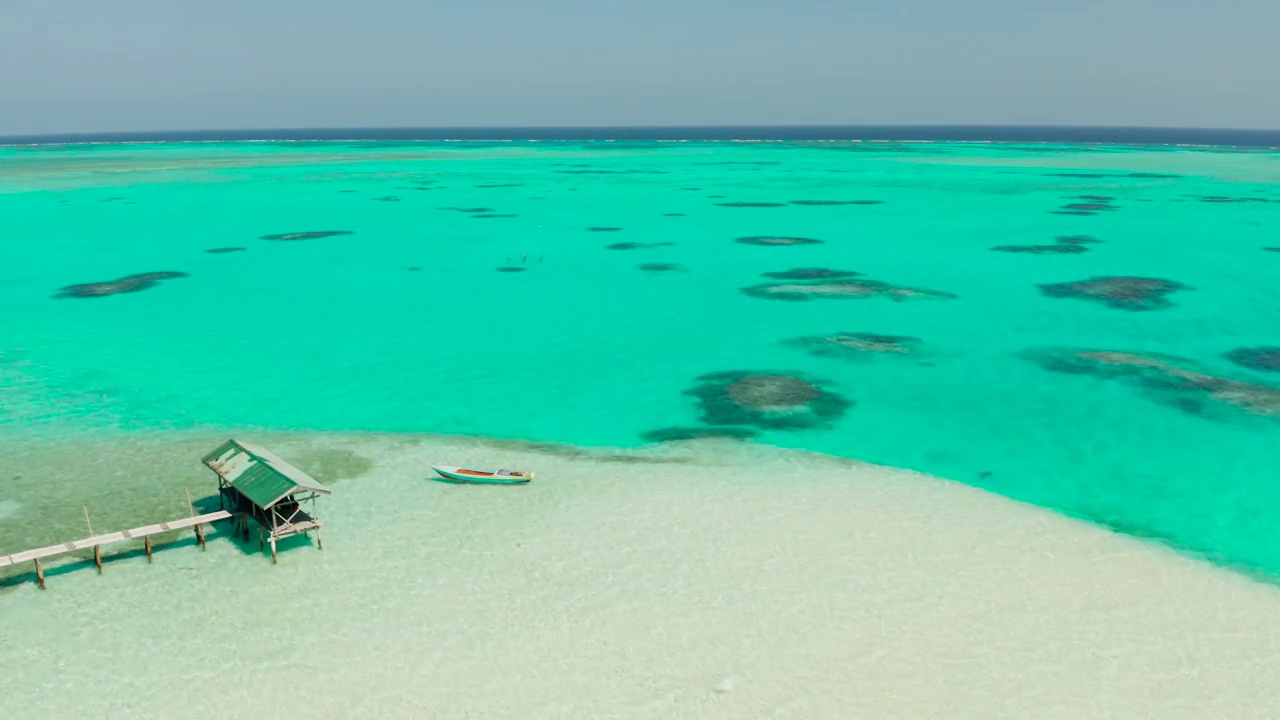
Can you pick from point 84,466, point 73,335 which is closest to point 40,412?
point 84,466

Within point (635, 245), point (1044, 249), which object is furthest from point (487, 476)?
point (1044, 249)

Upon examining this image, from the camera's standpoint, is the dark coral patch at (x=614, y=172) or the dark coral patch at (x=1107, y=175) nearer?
the dark coral patch at (x=1107, y=175)

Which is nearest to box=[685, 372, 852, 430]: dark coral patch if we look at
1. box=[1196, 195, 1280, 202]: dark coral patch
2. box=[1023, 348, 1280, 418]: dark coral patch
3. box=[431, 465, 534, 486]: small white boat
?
box=[431, 465, 534, 486]: small white boat

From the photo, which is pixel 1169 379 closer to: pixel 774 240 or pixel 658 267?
pixel 658 267

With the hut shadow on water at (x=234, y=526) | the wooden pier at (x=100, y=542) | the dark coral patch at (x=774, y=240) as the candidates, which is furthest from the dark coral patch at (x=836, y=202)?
the wooden pier at (x=100, y=542)

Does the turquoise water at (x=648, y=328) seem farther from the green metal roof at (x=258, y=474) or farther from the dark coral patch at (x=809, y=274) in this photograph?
the green metal roof at (x=258, y=474)

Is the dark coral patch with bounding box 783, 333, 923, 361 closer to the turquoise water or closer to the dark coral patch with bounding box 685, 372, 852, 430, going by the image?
the turquoise water

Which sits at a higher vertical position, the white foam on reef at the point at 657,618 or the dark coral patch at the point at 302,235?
the dark coral patch at the point at 302,235

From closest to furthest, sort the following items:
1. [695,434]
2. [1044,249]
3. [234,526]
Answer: [234,526], [695,434], [1044,249]
